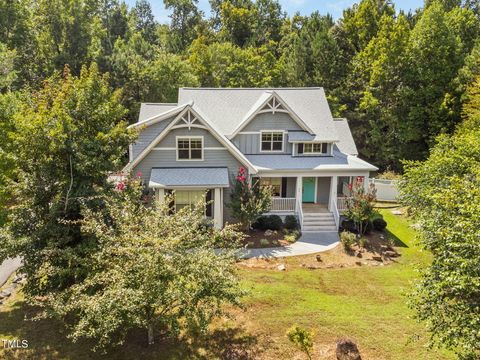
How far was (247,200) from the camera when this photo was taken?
20156mm

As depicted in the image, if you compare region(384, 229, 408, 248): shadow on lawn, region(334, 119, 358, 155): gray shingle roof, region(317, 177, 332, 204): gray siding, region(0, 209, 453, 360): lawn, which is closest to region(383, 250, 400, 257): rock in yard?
region(384, 229, 408, 248): shadow on lawn

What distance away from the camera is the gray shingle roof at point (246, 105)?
23750 mm

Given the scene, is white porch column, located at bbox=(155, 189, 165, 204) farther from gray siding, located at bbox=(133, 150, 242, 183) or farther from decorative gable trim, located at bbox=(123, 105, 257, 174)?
decorative gable trim, located at bbox=(123, 105, 257, 174)

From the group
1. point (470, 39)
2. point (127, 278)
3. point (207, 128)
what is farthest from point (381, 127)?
point (127, 278)

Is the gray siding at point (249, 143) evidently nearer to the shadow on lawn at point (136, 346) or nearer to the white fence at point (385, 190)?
the white fence at point (385, 190)

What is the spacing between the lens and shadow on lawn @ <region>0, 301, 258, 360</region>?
10211mm

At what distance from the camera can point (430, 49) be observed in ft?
113

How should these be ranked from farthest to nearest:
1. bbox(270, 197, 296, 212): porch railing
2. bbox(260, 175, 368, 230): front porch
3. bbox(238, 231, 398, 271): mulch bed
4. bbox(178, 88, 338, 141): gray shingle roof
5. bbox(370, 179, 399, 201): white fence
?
bbox(370, 179, 399, 201): white fence → bbox(178, 88, 338, 141): gray shingle roof → bbox(270, 197, 296, 212): porch railing → bbox(260, 175, 368, 230): front porch → bbox(238, 231, 398, 271): mulch bed

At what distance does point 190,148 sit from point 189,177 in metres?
2.04

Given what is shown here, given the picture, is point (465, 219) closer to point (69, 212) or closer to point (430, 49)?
point (69, 212)

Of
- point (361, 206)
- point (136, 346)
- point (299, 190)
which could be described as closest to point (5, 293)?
point (136, 346)

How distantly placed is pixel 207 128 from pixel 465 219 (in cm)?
1525

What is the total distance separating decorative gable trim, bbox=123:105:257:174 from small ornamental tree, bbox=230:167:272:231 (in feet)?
3.51

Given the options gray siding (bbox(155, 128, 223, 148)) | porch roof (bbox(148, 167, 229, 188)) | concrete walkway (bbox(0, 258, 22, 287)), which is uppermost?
gray siding (bbox(155, 128, 223, 148))
